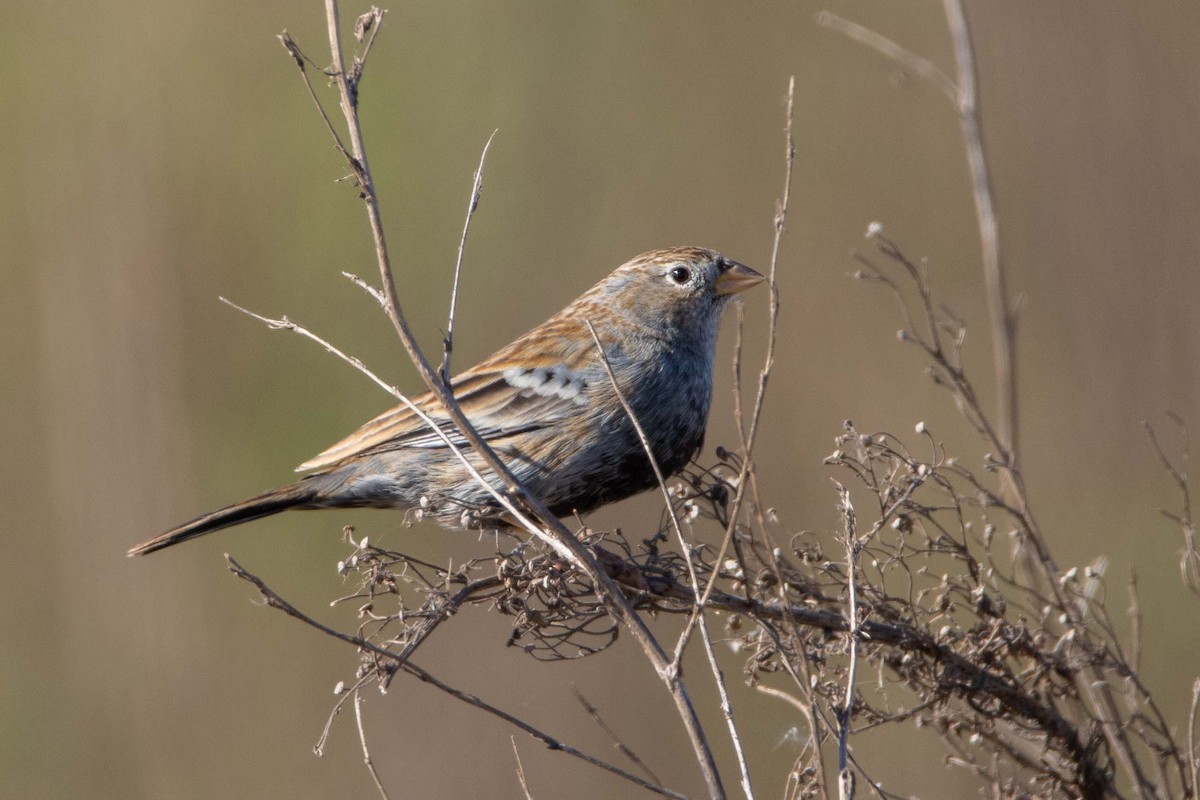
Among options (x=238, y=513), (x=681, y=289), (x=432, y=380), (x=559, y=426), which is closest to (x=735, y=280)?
(x=681, y=289)

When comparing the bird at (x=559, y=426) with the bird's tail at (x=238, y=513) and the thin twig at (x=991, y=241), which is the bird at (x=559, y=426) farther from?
the thin twig at (x=991, y=241)

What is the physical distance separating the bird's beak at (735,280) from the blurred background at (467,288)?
58.7 inches

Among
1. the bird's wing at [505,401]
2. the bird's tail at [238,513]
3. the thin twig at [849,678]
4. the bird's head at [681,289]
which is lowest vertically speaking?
the thin twig at [849,678]

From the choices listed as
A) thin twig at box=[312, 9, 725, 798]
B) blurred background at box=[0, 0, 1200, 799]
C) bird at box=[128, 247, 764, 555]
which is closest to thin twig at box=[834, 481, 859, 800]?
thin twig at box=[312, 9, 725, 798]

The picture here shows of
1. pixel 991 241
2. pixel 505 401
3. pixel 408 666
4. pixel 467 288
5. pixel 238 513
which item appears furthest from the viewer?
pixel 467 288

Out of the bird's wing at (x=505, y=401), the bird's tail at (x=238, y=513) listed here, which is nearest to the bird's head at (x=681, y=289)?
the bird's wing at (x=505, y=401)

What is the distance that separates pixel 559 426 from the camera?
4.00 meters

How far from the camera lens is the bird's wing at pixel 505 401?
4055 mm

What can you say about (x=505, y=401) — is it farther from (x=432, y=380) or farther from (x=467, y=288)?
(x=467, y=288)

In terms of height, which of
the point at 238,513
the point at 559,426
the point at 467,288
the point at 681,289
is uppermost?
the point at 467,288

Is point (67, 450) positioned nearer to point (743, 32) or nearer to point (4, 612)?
point (4, 612)

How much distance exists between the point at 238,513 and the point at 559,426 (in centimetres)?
105

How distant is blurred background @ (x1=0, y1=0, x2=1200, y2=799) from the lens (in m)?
5.95

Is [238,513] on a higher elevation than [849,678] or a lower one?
higher
